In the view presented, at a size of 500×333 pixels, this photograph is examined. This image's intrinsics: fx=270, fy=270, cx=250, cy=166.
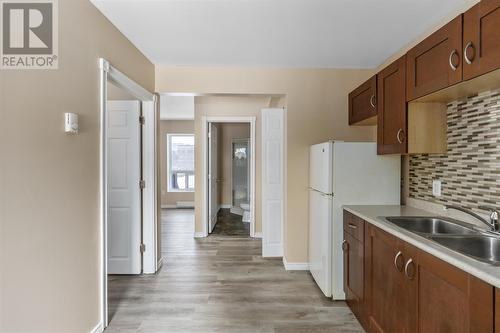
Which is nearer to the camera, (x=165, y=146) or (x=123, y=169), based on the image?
(x=123, y=169)

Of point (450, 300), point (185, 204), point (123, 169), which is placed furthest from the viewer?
point (185, 204)

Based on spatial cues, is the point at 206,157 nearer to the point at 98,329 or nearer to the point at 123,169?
the point at 123,169

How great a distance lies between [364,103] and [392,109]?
619mm

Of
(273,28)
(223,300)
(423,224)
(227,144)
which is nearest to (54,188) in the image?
(223,300)

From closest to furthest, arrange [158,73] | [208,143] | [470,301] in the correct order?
[470,301], [158,73], [208,143]

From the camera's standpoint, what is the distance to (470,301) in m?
1.12

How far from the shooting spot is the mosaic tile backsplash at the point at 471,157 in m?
1.69

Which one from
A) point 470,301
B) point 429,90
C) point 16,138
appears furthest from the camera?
point 429,90

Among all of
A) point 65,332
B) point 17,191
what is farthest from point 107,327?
point 17,191

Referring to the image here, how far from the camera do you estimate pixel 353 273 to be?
92.9 inches

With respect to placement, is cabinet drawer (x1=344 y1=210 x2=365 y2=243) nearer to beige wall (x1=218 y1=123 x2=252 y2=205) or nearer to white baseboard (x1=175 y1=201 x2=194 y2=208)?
beige wall (x1=218 y1=123 x2=252 y2=205)

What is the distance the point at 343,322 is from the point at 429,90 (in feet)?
6.33

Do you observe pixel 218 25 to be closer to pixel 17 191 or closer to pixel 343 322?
pixel 17 191

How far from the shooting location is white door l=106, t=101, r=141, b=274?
10.3 ft
